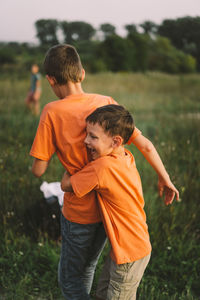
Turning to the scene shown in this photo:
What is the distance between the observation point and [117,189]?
1.47 meters

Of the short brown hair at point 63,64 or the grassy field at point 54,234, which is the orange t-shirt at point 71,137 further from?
the grassy field at point 54,234

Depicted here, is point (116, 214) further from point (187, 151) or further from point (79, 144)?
point (187, 151)

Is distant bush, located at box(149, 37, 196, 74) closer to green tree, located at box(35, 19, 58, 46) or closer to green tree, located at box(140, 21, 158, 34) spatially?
green tree, located at box(140, 21, 158, 34)

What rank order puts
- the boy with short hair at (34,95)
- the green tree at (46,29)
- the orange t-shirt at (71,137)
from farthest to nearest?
the boy with short hair at (34,95) < the green tree at (46,29) < the orange t-shirt at (71,137)

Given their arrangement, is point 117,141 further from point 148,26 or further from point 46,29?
point 148,26

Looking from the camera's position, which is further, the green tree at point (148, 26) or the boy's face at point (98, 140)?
the green tree at point (148, 26)

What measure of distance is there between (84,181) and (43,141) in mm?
326

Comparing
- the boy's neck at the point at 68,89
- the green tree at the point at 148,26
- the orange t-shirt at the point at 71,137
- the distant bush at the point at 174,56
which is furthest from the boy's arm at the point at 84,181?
the distant bush at the point at 174,56

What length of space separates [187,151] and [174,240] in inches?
73.9

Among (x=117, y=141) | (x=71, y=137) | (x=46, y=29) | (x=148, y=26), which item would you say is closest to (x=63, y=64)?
(x=71, y=137)

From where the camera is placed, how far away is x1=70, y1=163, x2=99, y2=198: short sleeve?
56.4 inches

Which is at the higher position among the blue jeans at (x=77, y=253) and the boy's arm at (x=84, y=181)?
the boy's arm at (x=84, y=181)

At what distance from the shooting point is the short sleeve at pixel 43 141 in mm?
1537

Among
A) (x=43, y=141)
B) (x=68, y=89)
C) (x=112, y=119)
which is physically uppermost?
(x=68, y=89)
